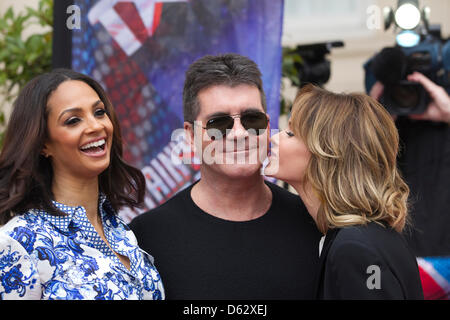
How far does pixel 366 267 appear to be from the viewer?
2.07 metres

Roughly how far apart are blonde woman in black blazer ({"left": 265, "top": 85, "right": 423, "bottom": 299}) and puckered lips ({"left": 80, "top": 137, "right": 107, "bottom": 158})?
0.72m

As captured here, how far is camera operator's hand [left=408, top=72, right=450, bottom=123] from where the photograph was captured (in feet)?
12.9

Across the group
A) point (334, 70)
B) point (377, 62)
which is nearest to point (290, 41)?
point (334, 70)

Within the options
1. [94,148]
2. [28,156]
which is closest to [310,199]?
[94,148]

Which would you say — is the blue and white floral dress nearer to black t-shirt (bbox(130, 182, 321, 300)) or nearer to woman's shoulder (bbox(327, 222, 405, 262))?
black t-shirt (bbox(130, 182, 321, 300))

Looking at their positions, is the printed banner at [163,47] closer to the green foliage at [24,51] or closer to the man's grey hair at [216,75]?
the man's grey hair at [216,75]

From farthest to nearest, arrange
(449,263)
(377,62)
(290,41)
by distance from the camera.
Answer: (290,41), (377,62), (449,263)

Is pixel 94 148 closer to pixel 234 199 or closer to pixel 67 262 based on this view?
pixel 67 262

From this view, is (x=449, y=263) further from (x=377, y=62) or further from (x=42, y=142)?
(x=42, y=142)

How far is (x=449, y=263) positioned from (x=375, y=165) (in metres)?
1.07

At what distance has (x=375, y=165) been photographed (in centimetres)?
233

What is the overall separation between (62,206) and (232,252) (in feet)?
2.32

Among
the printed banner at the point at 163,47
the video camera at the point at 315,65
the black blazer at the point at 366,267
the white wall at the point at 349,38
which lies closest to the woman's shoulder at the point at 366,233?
the black blazer at the point at 366,267
